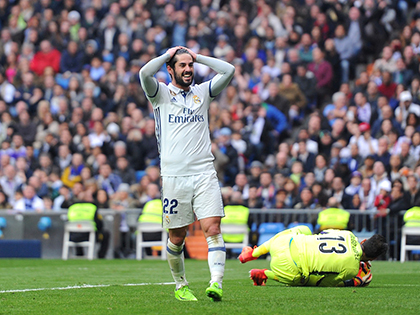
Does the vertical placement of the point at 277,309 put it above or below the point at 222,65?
below

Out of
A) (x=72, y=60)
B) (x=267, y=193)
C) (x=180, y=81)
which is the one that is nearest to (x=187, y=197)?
(x=180, y=81)

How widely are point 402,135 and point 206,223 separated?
11.1 meters

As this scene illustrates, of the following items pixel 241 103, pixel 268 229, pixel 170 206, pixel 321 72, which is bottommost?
pixel 268 229

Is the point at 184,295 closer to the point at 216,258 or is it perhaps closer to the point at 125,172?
the point at 216,258

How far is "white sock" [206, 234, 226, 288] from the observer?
7.07 meters

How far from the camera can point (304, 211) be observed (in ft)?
55.0

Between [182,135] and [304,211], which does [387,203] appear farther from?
[182,135]

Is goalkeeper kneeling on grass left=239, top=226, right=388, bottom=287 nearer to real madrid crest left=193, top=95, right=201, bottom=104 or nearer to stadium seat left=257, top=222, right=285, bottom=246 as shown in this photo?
real madrid crest left=193, top=95, right=201, bottom=104

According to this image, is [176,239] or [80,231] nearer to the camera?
[176,239]

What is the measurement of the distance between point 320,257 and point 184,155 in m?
2.45

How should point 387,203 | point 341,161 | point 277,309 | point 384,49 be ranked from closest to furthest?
1. point 277,309
2. point 387,203
3. point 341,161
4. point 384,49

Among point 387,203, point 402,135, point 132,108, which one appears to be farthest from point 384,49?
point 132,108

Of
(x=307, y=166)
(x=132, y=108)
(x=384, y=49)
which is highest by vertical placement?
(x=384, y=49)

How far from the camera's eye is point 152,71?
23.7 ft
